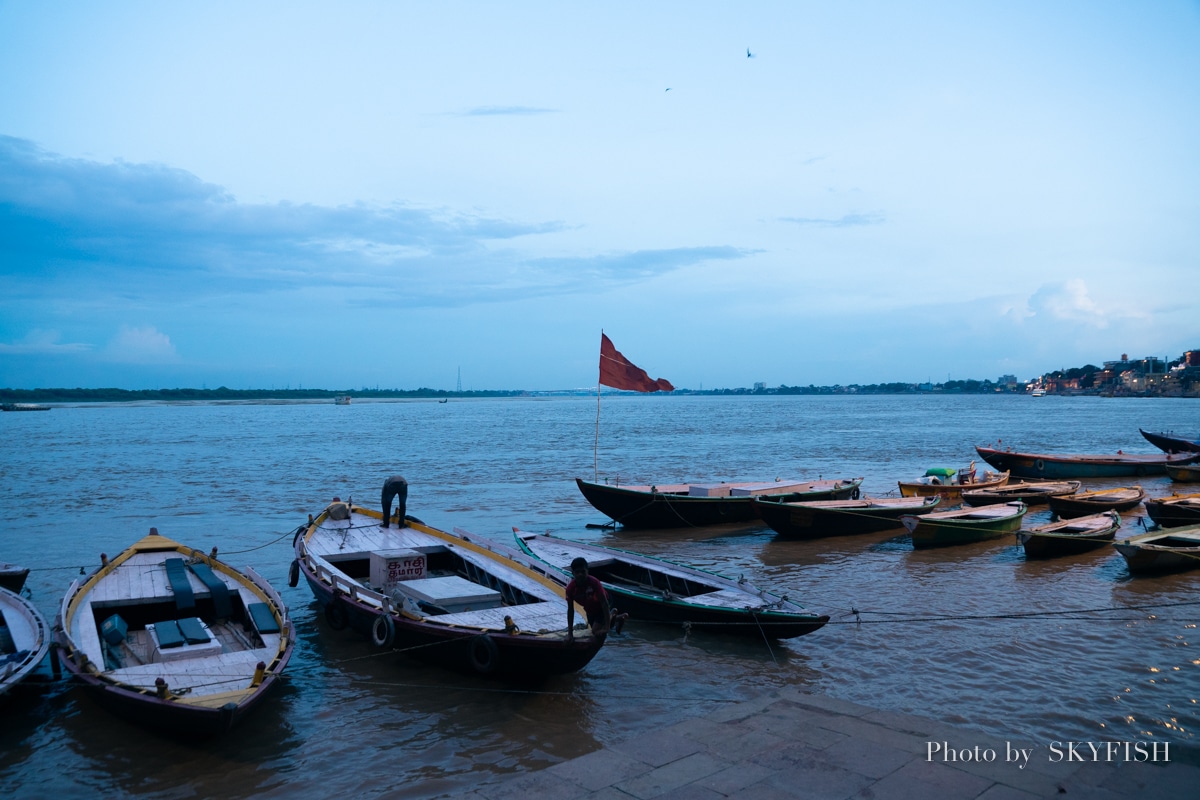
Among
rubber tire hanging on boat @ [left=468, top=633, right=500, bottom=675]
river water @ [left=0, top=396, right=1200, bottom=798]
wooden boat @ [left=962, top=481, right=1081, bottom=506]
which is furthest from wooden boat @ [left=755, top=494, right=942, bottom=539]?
rubber tire hanging on boat @ [left=468, top=633, right=500, bottom=675]

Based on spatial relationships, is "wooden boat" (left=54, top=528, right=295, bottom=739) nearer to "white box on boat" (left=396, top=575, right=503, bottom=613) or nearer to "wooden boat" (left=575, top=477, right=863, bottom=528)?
"white box on boat" (left=396, top=575, right=503, bottom=613)

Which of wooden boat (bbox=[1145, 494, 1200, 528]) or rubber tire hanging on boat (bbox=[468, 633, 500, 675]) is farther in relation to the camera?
wooden boat (bbox=[1145, 494, 1200, 528])

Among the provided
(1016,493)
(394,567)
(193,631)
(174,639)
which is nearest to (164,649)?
(174,639)

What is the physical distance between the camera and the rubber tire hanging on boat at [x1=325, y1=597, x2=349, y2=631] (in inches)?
529

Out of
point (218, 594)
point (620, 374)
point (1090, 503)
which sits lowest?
point (1090, 503)

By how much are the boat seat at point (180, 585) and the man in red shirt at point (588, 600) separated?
6344mm

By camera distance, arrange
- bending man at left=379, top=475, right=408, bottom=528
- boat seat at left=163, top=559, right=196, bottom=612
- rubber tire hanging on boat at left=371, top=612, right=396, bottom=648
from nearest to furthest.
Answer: rubber tire hanging on boat at left=371, top=612, right=396, bottom=648 → boat seat at left=163, top=559, right=196, bottom=612 → bending man at left=379, top=475, right=408, bottom=528

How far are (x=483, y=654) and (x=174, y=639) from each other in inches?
167

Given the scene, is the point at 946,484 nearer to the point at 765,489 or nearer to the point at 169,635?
the point at 765,489

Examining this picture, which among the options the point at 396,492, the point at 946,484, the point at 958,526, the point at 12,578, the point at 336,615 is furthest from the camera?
the point at 946,484

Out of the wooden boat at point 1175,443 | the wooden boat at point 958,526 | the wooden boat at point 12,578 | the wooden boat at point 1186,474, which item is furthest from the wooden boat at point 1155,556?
the wooden boat at point 1175,443

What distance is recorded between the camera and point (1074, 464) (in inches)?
1452

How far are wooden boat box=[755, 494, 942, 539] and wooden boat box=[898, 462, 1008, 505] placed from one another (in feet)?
14.1

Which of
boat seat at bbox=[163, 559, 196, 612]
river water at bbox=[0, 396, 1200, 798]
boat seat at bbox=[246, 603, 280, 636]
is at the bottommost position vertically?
river water at bbox=[0, 396, 1200, 798]
